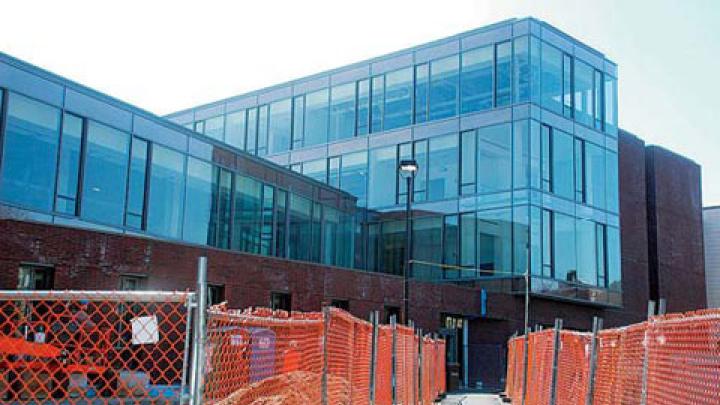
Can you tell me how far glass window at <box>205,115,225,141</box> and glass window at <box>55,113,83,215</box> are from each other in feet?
91.7

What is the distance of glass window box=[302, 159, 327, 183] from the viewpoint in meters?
47.7

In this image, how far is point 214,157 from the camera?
3119cm

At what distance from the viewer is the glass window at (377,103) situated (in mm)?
45906

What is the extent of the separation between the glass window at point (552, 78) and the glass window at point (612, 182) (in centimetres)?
503

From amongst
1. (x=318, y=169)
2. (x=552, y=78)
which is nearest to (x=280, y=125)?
(x=318, y=169)

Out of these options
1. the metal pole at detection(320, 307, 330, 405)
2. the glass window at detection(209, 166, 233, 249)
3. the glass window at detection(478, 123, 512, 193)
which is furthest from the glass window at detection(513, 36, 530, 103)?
the metal pole at detection(320, 307, 330, 405)

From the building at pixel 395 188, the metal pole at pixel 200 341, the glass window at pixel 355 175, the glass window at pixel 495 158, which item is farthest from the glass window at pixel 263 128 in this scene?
the metal pole at pixel 200 341

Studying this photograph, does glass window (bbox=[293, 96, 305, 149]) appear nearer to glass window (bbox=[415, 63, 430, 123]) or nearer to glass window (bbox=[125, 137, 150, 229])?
glass window (bbox=[415, 63, 430, 123])

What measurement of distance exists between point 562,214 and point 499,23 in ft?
34.4

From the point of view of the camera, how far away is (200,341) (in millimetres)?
4254

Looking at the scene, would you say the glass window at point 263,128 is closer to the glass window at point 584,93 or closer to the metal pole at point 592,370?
the glass window at point 584,93

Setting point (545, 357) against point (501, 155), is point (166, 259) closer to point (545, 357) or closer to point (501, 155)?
point (545, 357)

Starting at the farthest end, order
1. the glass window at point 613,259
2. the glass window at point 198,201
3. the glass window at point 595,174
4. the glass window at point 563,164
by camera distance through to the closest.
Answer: the glass window at point 613,259, the glass window at point 595,174, the glass window at point 563,164, the glass window at point 198,201

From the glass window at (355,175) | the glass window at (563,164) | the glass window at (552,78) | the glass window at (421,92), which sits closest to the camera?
the glass window at (552,78)
